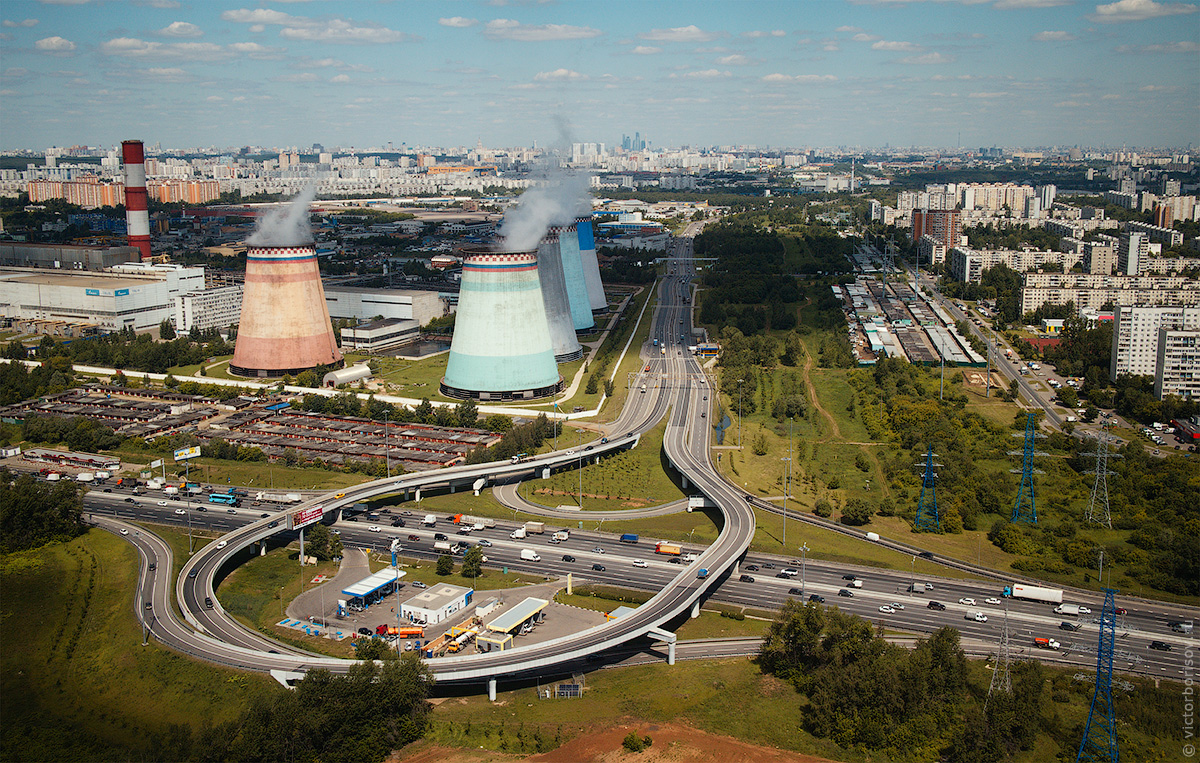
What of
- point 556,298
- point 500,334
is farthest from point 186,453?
point 556,298

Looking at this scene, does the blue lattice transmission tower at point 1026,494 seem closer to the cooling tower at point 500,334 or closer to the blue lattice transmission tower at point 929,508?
the blue lattice transmission tower at point 929,508

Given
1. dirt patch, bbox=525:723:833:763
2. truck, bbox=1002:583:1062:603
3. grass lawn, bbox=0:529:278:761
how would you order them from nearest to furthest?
dirt patch, bbox=525:723:833:763 < grass lawn, bbox=0:529:278:761 < truck, bbox=1002:583:1062:603

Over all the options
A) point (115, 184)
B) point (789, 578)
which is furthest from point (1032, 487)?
point (115, 184)

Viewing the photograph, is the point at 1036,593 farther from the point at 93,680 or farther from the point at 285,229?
the point at 285,229

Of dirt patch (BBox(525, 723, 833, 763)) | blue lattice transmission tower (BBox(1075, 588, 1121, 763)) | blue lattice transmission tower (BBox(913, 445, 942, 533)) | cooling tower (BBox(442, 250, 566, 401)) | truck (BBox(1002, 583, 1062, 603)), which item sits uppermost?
cooling tower (BBox(442, 250, 566, 401))

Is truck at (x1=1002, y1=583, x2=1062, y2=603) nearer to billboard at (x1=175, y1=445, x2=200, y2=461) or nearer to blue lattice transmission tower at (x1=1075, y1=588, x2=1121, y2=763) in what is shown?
blue lattice transmission tower at (x1=1075, y1=588, x2=1121, y2=763)

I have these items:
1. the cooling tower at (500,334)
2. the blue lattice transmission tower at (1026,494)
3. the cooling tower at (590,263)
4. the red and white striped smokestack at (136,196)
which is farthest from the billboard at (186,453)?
the red and white striped smokestack at (136,196)

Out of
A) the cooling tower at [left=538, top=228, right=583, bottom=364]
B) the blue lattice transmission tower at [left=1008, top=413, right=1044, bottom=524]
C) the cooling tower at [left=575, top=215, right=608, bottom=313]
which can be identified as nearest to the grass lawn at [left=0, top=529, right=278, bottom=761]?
the blue lattice transmission tower at [left=1008, top=413, right=1044, bottom=524]
